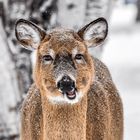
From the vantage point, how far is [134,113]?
49.6 feet

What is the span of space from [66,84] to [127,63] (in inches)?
631

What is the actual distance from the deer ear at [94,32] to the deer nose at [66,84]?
0.59 metres

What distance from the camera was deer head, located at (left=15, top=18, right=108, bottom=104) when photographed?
6156 mm

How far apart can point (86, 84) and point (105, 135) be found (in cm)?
82

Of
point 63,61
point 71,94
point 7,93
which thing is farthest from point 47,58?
point 7,93

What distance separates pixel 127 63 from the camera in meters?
22.0

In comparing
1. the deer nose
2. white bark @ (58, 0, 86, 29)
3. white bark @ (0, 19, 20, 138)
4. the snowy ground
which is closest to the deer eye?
the deer nose

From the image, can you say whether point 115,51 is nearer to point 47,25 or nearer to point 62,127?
point 47,25

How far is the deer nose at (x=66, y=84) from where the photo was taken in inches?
238

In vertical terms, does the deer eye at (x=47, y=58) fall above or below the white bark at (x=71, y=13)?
below

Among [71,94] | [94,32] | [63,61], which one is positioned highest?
[94,32]

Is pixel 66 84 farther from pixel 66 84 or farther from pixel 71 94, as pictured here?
pixel 71 94

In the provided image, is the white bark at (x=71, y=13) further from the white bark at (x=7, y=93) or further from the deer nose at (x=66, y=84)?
the deer nose at (x=66, y=84)

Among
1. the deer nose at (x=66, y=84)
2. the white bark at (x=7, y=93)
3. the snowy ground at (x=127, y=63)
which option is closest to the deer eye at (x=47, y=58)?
the deer nose at (x=66, y=84)
